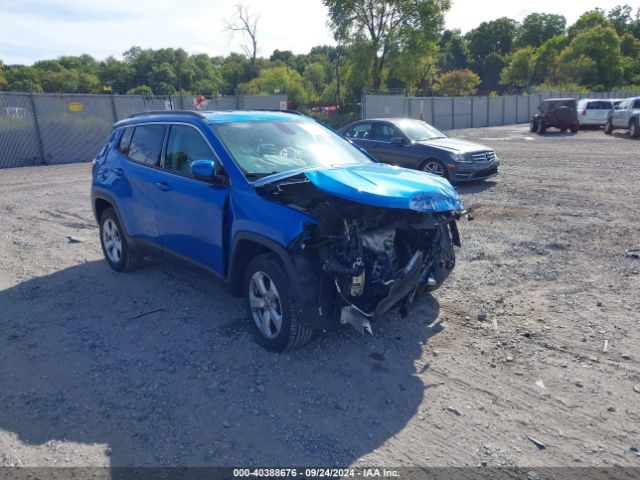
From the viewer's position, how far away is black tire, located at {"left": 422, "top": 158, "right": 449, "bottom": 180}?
1178cm

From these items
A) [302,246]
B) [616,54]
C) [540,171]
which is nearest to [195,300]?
[302,246]

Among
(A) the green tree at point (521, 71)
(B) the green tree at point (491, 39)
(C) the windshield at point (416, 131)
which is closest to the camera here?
(C) the windshield at point (416, 131)

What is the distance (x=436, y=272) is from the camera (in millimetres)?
4672

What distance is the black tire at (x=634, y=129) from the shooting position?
2302cm

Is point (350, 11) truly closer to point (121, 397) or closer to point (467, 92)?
point (467, 92)

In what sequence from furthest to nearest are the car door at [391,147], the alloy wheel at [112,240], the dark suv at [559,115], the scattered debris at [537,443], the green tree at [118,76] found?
the green tree at [118,76] → the dark suv at [559,115] → the car door at [391,147] → the alloy wheel at [112,240] → the scattered debris at [537,443]

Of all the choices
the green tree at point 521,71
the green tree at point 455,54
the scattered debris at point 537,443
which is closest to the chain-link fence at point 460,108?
the green tree at point 521,71

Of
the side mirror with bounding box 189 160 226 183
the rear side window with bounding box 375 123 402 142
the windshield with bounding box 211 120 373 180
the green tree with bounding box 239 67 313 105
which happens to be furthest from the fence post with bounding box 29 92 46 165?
the green tree with bounding box 239 67 313 105

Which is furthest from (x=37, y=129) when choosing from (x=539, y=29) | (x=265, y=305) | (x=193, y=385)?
(x=539, y=29)

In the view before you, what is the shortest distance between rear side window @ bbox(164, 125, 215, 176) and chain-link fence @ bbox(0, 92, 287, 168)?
50.7ft

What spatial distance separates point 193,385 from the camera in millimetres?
3990

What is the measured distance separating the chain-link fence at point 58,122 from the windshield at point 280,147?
1613 cm

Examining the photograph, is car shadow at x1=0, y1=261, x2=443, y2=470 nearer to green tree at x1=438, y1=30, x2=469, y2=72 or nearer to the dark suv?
the dark suv

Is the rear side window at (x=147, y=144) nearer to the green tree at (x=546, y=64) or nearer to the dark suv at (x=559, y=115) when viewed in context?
the dark suv at (x=559, y=115)
